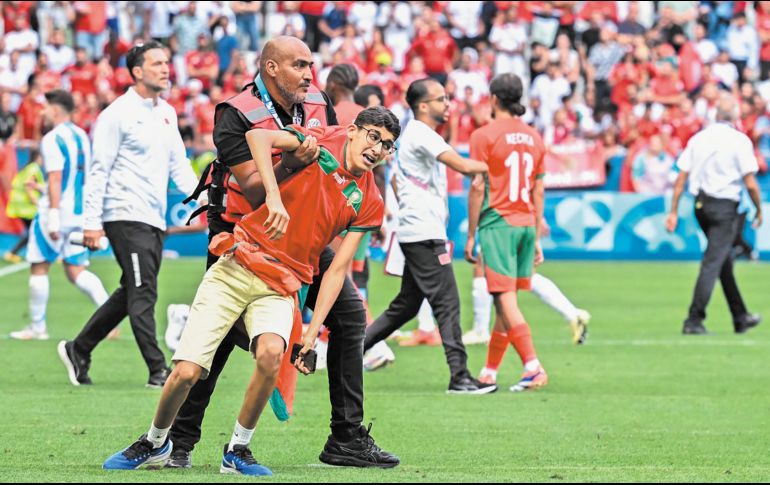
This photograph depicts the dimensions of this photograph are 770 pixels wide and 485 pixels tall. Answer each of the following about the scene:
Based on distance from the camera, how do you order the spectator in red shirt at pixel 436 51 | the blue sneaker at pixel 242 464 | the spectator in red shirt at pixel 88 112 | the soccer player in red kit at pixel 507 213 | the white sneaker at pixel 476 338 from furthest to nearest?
the spectator in red shirt at pixel 436 51 < the spectator in red shirt at pixel 88 112 < the white sneaker at pixel 476 338 < the soccer player in red kit at pixel 507 213 < the blue sneaker at pixel 242 464

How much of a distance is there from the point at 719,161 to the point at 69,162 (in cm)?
628

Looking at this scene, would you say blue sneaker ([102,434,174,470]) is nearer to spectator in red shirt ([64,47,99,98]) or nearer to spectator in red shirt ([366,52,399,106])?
spectator in red shirt ([366,52,399,106])

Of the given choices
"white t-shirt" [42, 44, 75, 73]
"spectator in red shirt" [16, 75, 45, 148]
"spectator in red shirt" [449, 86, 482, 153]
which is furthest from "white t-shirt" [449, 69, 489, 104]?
"spectator in red shirt" [16, 75, 45, 148]

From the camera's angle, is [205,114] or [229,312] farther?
[205,114]

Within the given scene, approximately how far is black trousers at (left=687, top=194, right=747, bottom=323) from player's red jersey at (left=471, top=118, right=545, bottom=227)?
4286 millimetres

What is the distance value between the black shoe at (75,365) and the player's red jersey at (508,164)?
3056 mm

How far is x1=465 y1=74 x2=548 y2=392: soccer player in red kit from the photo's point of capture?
34.0 ft

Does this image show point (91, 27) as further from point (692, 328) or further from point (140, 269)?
point (140, 269)

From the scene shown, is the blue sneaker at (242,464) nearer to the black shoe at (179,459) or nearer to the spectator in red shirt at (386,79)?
the black shoe at (179,459)

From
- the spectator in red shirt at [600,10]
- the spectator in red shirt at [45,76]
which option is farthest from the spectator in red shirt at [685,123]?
the spectator in red shirt at [45,76]

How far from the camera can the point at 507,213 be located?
10.5 metres

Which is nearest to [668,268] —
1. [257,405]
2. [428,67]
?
[428,67]

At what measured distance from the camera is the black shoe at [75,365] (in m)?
10.4

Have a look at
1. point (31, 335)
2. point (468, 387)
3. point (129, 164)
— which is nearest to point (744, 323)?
point (468, 387)
